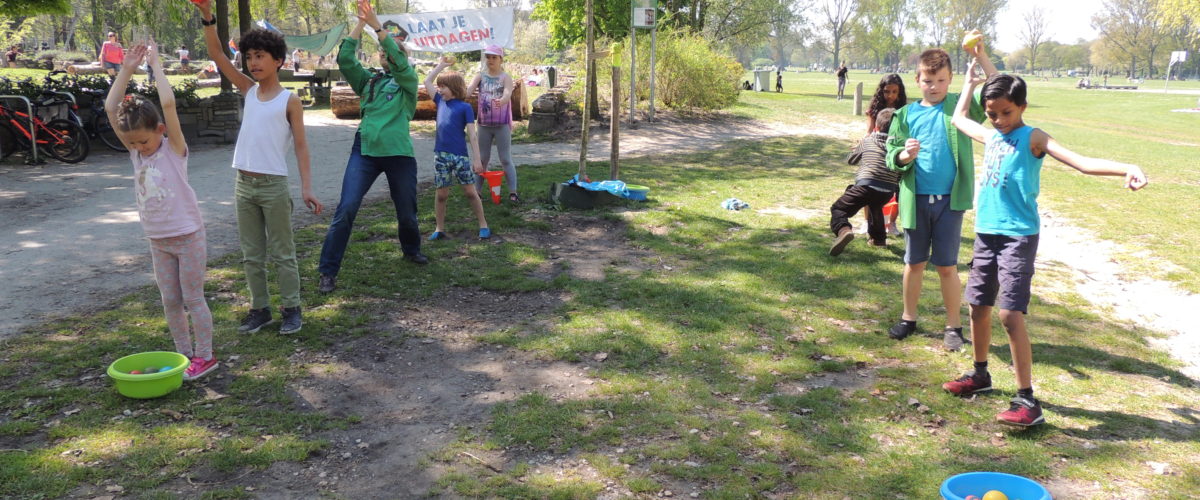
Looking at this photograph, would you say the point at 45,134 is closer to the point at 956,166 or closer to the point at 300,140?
the point at 300,140

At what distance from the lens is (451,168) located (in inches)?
276

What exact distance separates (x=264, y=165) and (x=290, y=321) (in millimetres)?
966

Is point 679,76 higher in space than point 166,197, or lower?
higher

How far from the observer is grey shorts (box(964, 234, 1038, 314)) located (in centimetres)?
361

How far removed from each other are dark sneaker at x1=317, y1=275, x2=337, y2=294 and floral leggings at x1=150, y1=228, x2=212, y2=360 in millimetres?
1426

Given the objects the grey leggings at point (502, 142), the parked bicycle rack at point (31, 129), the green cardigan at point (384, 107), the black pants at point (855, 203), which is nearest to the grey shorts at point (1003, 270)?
the black pants at point (855, 203)

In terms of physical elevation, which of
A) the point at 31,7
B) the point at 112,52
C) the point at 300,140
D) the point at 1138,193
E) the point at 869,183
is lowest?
the point at 1138,193

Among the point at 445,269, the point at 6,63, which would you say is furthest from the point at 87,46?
the point at 445,269

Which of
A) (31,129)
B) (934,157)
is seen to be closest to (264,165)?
(934,157)

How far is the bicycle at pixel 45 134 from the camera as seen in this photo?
35.9ft

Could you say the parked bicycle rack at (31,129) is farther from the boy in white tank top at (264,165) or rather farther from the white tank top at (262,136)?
the white tank top at (262,136)

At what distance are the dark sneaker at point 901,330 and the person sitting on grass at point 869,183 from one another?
160 cm

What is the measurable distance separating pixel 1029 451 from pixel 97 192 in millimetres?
9813

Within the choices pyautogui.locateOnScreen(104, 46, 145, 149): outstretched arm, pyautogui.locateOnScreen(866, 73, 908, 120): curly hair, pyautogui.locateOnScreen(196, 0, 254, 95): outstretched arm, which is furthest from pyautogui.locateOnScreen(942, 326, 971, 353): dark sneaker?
pyautogui.locateOnScreen(104, 46, 145, 149): outstretched arm
